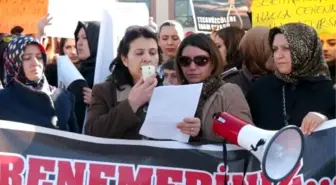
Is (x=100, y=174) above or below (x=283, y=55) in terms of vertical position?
below

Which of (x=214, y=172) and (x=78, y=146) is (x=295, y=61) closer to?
(x=214, y=172)

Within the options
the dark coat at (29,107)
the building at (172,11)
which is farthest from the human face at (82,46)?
the building at (172,11)

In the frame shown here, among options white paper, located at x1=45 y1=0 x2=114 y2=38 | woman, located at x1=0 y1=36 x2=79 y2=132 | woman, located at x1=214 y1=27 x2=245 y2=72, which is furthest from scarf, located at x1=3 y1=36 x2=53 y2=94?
white paper, located at x1=45 y1=0 x2=114 y2=38

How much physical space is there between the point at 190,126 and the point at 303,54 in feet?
2.17

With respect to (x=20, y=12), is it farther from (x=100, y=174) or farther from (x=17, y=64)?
(x=100, y=174)

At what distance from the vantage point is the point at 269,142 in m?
2.80

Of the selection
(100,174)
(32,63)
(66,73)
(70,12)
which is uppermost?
(70,12)

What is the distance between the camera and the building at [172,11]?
56.3 ft

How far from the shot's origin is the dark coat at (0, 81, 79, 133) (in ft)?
11.2

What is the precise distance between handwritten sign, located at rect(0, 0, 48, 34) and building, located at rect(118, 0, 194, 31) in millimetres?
11053

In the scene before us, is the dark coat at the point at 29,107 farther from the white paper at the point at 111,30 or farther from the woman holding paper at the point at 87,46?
the woman holding paper at the point at 87,46

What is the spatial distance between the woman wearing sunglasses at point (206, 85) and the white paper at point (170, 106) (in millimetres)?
55

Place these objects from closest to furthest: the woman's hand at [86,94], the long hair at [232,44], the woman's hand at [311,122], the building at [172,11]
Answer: the woman's hand at [311,122], the woman's hand at [86,94], the long hair at [232,44], the building at [172,11]

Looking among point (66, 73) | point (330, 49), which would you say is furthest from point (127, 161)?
point (330, 49)
